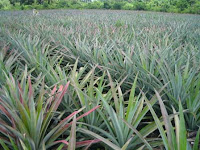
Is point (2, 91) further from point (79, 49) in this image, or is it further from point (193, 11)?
point (193, 11)

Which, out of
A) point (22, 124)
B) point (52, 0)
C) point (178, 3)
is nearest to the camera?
point (22, 124)

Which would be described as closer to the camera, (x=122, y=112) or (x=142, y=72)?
(x=122, y=112)

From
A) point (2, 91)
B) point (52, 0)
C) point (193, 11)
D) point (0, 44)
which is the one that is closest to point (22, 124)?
point (2, 91)

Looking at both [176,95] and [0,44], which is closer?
[176,95]

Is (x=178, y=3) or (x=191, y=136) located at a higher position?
(x=178, y=3)

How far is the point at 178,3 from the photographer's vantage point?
40.9ft

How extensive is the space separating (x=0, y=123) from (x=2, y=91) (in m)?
0.23

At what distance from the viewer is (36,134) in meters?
0.83

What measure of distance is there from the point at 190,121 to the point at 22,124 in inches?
33.4

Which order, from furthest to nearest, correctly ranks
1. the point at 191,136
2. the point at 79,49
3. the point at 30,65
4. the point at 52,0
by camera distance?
the point at 52,0 → the point at 79,49 → the point at 30,65 → the point at 191,136

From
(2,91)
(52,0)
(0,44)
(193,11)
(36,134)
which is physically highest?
(52,0)

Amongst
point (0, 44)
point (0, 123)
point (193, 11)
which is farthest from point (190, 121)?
point (193, 11)

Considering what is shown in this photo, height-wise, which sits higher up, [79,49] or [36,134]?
[79,49]

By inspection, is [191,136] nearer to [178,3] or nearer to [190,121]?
[190,121]
